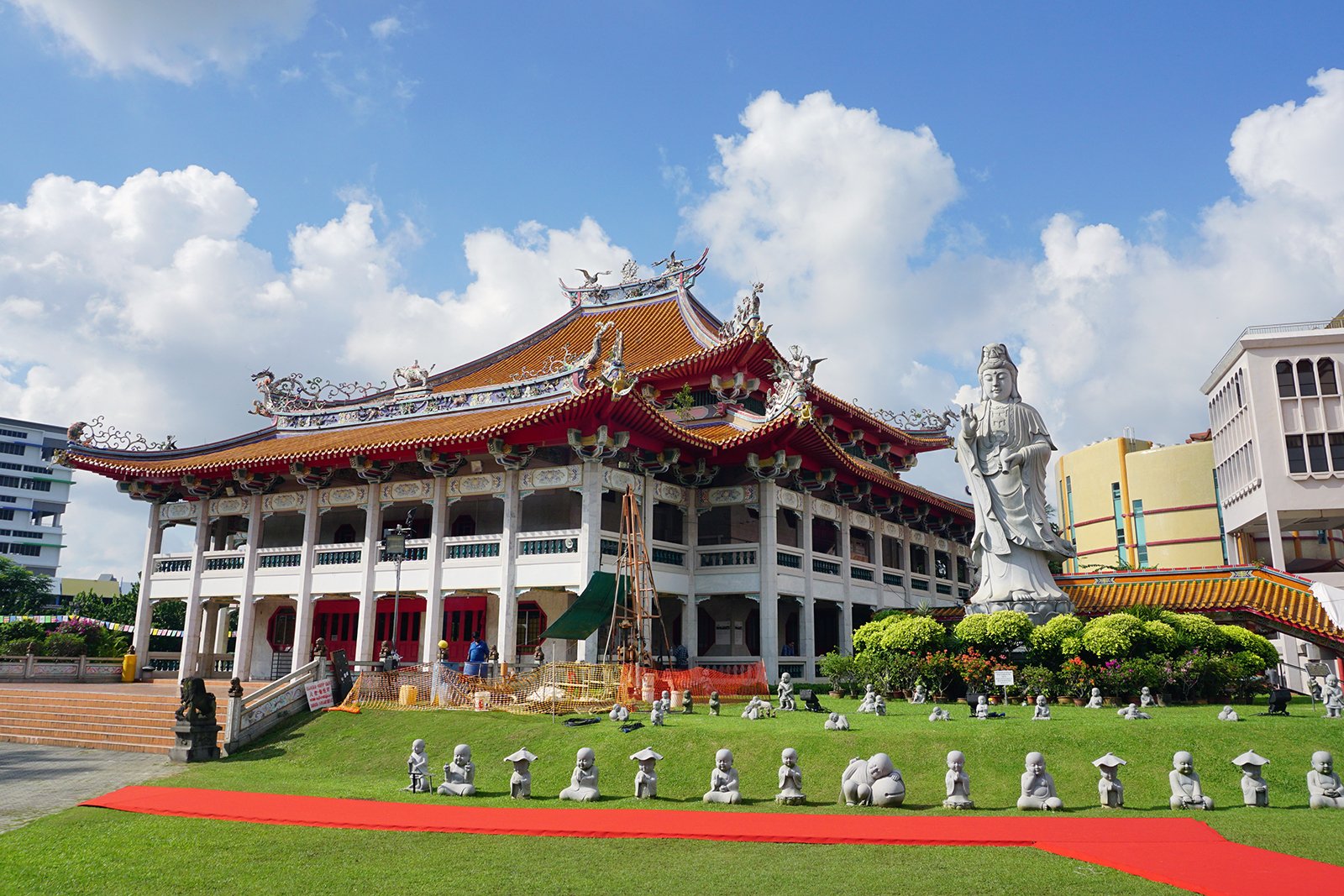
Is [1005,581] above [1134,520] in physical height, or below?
below

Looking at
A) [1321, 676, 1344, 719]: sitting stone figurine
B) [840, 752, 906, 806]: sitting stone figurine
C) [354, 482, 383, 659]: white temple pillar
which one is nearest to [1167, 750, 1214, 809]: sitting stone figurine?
[840, 752, 906, 806]: sitting stone figurine

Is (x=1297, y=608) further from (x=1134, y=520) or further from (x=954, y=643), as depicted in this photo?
(x=1134, y=520)

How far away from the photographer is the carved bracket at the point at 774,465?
1159 inches

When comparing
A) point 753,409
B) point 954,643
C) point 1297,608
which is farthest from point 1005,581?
point 753,409

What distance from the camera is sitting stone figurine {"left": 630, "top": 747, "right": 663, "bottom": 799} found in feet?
47.4

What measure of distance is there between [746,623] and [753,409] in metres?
7.80

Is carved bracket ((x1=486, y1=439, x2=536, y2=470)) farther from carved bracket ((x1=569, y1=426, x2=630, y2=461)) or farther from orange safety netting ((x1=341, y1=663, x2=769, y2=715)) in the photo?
orange safety netting ((x1=341, y1=663, x2=769, y2=715))

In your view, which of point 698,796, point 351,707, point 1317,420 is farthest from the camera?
point 1317,420

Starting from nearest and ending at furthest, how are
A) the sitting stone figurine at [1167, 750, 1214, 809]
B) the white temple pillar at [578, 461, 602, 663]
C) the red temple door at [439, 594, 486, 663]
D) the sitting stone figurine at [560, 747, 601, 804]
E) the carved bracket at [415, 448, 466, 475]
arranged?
1. the sitting stone figurine at [1167, 750, 1214, 809]
2. the sitting stone figurine at [560, 747, 601, 804]
3. the white temple pillar at [578, 461, 602, 663]
4. the carved bracket at [415, 448, 466, 475]
5. the red temple door at [439, 594, 486, 663]

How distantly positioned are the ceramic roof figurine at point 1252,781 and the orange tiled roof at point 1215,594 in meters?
15.7

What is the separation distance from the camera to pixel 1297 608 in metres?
27.6

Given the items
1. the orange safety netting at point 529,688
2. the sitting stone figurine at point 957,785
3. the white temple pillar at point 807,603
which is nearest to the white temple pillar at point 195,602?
the orange safety netting at point 529,688

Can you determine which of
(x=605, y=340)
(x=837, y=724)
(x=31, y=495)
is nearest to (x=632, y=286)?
(x=605, y=340)

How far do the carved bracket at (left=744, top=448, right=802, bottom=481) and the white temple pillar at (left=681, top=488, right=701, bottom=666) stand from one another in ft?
7.24
